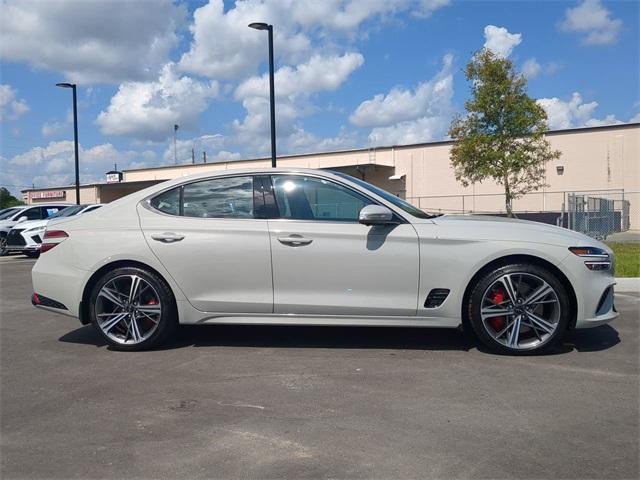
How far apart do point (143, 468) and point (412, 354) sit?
104 inches

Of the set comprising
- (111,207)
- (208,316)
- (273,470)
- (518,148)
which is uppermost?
(518,148)

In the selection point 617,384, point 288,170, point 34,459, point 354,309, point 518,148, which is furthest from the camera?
point 518,148

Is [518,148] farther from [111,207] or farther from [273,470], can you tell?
[273,470]

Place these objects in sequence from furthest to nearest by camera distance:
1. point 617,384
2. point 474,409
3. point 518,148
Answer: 1. point 518,148
2. point 617,384
3. point 474,409

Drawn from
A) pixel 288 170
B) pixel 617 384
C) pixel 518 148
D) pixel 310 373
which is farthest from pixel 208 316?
pixel 518 148

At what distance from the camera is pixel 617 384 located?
419 centimetres

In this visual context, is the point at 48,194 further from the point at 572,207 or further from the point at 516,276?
the point at 516,276

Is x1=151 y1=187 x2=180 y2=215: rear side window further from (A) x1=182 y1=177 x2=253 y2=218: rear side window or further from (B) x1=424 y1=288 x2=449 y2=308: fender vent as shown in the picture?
(B) x1=424 y1=288 x2=449 y2=308: fender vent

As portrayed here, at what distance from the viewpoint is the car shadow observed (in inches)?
207

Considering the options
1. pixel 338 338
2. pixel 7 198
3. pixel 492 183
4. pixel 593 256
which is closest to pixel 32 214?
pixel 338 338

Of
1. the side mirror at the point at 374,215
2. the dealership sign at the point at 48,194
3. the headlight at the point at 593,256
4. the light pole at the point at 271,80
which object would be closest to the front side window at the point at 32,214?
the light pole at the point at 271,80

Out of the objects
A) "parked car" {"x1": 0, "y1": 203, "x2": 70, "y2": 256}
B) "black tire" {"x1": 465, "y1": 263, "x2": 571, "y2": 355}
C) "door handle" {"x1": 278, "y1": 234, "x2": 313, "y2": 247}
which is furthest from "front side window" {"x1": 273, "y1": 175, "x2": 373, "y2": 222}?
"parked car" {"x1": 0, "y1": 203, "x2": 70, "y2": 256}

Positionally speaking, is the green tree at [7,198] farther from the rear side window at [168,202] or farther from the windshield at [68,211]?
the rear side window at [168,202]

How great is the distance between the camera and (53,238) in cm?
537
